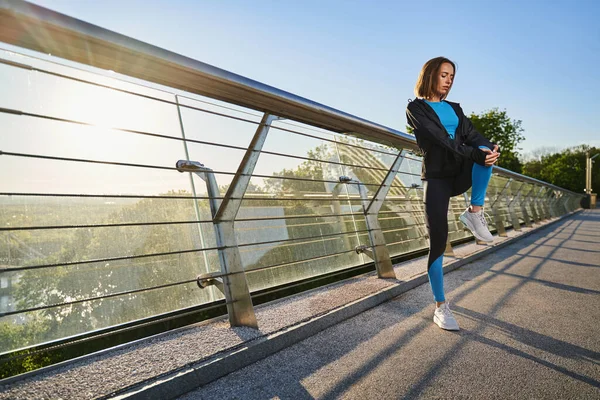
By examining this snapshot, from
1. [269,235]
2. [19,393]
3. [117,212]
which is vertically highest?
[117,212]

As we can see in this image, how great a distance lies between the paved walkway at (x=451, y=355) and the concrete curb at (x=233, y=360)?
Result: 3 centimetres

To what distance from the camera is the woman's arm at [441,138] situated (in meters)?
2.12

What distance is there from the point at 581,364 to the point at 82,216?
2298 mm

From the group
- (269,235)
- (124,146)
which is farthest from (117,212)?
(269,235)

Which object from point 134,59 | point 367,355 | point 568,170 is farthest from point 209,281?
point 568,170

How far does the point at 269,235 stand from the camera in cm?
295

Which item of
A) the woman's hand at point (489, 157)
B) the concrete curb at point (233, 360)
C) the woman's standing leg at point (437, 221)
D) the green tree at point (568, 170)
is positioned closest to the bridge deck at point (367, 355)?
the concrete curb at point (233, 360)

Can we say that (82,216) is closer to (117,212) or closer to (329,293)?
(117,212)

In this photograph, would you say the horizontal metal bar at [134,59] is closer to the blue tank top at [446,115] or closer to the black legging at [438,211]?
the blue tank top at [446,115]

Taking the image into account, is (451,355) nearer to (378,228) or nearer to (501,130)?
(378,228)

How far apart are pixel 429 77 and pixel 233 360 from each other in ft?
6.51

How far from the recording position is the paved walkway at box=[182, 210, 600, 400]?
133 centimetres

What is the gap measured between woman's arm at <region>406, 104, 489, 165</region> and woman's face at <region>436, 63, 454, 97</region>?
29 centimetres

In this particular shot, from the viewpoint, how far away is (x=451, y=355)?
1.64m
